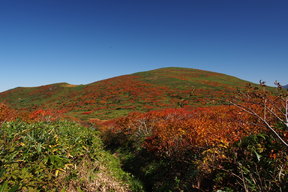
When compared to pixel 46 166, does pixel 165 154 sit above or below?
below

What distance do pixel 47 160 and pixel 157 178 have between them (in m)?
4.48

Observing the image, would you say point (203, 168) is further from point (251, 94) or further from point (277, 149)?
point (251, 94)

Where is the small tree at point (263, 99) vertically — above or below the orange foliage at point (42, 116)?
above

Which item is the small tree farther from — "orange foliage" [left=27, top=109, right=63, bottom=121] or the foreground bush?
"orange foliage" [left=27, top=109, right=63, bottom=121]

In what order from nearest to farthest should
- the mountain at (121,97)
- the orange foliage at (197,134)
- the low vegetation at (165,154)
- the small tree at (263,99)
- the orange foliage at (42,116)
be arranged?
1. the small tree at (263,99)
2. the low vegetation at (165,154)
3. the orange foliage at (197,134)
4. the orange foliage at (42,116)
5. the mountain at (121,97)

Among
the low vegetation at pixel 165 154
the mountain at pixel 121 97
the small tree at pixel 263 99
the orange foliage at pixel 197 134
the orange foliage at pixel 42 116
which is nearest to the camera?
the small tree at pixel 263 99

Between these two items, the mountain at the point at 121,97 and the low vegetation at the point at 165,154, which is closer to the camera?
the low vegetation at the point at 165,154

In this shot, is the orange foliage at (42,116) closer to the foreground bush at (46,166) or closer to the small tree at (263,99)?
the foreground bush at (46,166)

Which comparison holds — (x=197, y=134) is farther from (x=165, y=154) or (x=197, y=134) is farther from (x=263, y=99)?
(x=263, y=99)

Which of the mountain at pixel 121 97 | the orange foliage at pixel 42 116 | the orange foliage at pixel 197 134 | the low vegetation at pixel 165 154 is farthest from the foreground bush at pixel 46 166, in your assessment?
the mountain at pixel 121 97

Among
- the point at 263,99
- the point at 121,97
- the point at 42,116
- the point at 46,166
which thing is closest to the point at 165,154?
the point at 46,166

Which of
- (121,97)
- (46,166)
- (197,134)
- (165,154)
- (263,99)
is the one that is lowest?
(165,154)

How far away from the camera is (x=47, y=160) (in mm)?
4012

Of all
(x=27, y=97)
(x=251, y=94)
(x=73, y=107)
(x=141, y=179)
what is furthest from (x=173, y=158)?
(x=27, y=97)
